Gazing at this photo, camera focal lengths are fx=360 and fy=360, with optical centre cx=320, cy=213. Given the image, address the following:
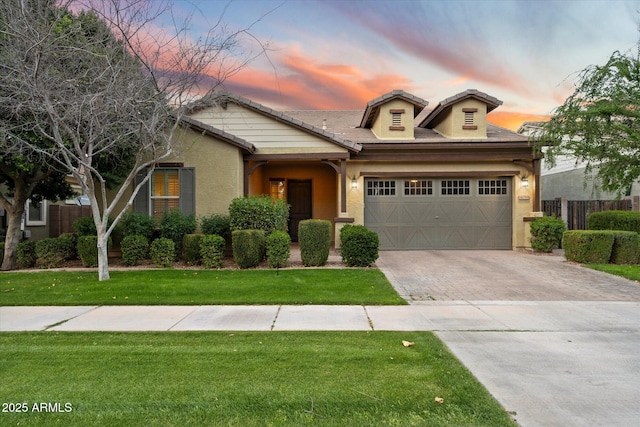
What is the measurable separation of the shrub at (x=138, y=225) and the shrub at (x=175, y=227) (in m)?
0.30

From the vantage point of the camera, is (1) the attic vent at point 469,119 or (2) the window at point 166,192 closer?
(2) the window at point 166,192

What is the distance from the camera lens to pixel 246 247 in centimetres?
870

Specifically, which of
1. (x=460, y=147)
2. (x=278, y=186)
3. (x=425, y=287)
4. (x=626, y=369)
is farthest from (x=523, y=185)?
(x=626, y=369)

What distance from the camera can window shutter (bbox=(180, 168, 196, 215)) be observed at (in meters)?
10.6

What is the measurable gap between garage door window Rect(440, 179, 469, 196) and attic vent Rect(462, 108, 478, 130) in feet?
6.06

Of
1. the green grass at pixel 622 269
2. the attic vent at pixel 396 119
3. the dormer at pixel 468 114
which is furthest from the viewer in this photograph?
the attic vent at pixel 396 119

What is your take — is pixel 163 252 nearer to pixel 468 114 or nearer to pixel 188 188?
pixel 188 188

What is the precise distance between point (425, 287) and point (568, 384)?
4047 mm

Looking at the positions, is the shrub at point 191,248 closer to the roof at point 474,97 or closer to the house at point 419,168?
the house at point 419,168

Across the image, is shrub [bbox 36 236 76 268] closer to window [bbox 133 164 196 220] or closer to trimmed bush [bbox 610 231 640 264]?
window [bbox 133 164 196 220]

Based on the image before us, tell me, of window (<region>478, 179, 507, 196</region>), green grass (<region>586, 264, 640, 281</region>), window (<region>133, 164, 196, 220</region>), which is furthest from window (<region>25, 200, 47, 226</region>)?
green grass (<region>586, 264, 640, 281</region>)

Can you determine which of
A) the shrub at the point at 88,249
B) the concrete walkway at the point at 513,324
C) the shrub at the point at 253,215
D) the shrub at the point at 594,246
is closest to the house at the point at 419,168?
the shrub at the point at 253,215

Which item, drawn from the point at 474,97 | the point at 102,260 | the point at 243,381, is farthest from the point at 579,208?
the point at 102,260

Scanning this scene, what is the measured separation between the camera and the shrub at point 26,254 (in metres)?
9.18
